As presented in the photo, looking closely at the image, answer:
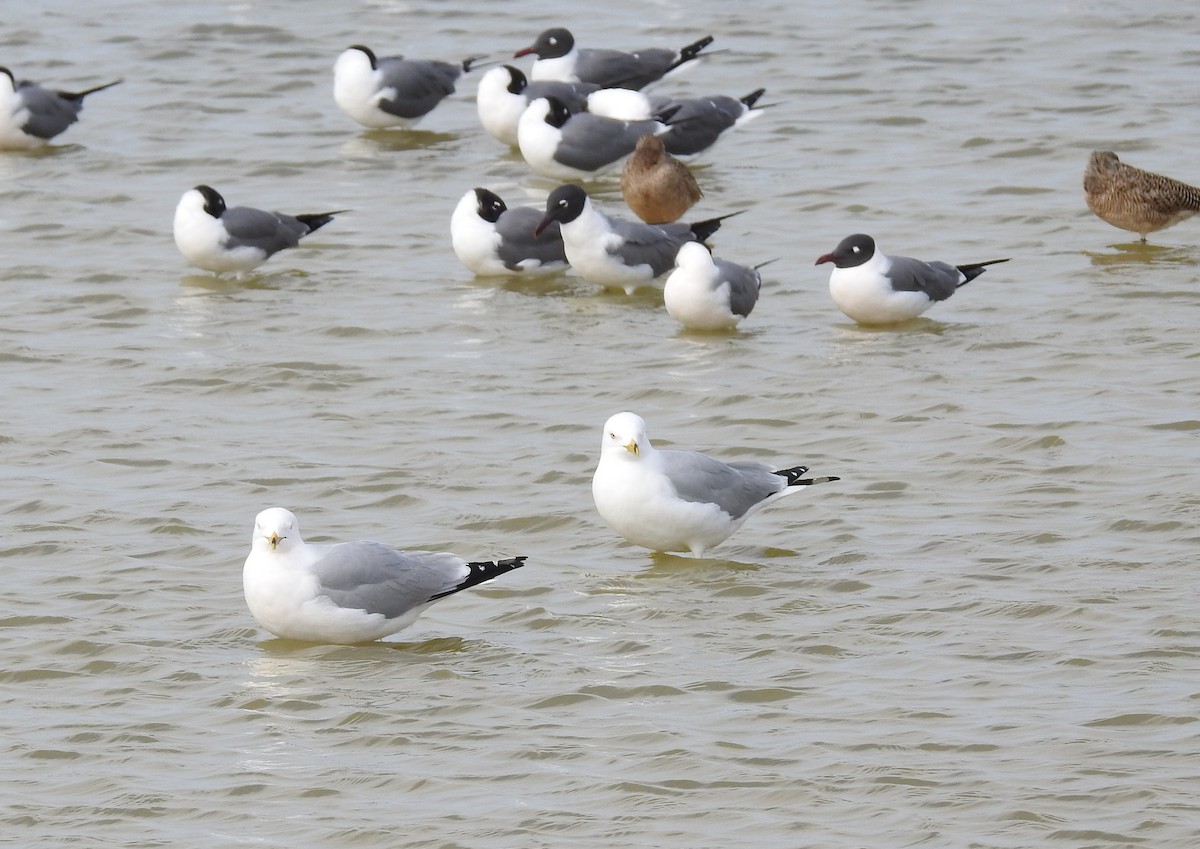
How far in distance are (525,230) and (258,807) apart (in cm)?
752

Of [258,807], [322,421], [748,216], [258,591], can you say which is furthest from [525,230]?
[258,807]

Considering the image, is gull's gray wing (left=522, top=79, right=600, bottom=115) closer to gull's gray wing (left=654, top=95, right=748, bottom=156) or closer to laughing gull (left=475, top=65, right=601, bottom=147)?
laughing gull (left=475, top=65, right=601, bottom=147)

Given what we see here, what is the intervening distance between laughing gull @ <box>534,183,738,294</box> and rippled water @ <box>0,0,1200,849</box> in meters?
0.23

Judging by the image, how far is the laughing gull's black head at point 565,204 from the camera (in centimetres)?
1351

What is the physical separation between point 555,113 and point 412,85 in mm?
2101

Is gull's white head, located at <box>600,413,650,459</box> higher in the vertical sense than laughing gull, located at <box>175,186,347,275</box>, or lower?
higher

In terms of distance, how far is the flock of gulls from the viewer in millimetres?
8148

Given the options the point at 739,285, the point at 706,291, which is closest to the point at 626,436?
the point at 706,291

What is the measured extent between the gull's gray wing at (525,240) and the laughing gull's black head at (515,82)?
3437 millimetres

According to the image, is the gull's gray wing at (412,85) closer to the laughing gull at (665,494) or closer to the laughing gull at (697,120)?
the laughing gull at (697,120)

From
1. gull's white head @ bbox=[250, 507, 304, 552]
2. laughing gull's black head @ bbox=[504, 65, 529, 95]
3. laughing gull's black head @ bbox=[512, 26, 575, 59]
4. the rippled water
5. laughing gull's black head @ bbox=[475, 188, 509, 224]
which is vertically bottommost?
the rippled water

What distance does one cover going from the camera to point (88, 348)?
492 inches

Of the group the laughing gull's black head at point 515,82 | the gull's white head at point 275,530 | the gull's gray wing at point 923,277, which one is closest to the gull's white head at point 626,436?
the gull's white head at point 275,530

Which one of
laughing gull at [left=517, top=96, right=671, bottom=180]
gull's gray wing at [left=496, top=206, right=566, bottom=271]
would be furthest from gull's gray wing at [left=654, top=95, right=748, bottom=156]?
gull's gray wing at [left=496, top=206, right=566, bottom=271]
